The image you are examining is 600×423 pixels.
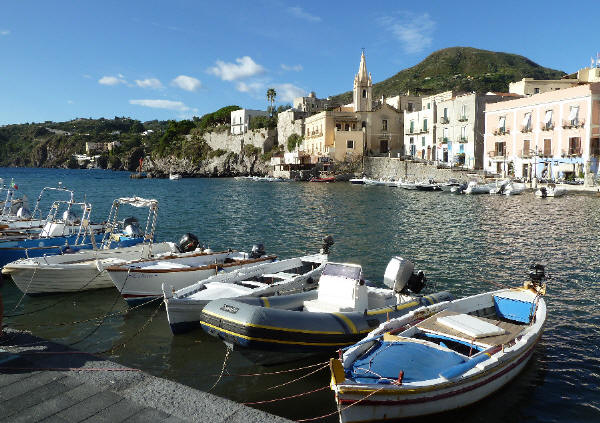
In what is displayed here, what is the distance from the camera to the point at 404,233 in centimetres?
2609

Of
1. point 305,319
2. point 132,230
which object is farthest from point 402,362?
point 132,230

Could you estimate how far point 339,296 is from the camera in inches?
389

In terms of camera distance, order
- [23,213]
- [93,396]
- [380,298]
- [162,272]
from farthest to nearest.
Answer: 1. [23,213]
2. [162,272]
3. [380,298]
4. [93,396]

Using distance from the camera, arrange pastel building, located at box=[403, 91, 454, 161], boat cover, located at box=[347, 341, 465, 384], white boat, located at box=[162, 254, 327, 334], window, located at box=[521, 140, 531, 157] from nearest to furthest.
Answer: boat cover, located at box=[347, 341, 465, 384] < white boat, located at box=[162, 254, 327, 334] < window, located at box=[521, 140, 531, 157] < pastel building, located at box=[403, 91, 454, 161]

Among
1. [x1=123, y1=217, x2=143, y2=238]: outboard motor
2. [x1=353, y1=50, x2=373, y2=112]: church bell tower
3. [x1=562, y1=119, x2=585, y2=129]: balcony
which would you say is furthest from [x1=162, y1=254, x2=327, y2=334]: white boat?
[x1=353, y1=50, x2=373, y2=112]: church bell tower

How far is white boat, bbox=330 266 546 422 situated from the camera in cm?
615

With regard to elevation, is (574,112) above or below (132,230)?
above

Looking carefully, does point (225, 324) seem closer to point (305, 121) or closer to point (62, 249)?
point (62, 249)

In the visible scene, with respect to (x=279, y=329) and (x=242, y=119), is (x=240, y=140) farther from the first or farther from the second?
(x=279, y=329)

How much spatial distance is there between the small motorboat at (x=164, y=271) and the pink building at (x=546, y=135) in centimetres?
4340

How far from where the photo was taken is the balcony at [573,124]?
46.3 m

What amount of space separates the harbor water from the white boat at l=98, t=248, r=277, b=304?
636 mm

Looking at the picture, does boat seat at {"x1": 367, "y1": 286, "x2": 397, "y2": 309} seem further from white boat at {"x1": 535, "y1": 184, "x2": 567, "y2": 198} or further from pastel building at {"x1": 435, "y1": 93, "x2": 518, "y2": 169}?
pastel building at {"x1": 435, "y1": 93, "x2": 518, "y2": 169}

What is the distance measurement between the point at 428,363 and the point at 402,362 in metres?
0.41
